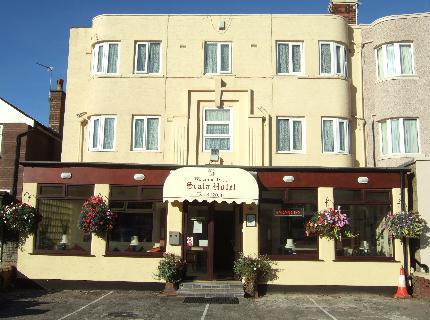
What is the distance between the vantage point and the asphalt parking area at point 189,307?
13602 millimetres

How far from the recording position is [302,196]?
18.3 metres

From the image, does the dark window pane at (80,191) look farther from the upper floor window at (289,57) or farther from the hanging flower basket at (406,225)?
the hanging flower basket at (406,225)

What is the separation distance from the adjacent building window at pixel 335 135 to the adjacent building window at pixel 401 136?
1724 mm

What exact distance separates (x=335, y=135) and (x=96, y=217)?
10482 millimetres

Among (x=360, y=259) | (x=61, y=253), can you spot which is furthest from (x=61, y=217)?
(x=360, y=259)

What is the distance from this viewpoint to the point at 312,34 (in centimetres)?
2109

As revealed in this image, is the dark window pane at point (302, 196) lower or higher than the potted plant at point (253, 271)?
higher

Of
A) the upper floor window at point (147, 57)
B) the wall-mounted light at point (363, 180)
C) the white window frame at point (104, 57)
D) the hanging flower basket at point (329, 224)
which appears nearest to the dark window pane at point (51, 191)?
the white window frame at point (104, 57)

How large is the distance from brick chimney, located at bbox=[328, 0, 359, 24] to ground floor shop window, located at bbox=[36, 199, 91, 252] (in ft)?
49.4

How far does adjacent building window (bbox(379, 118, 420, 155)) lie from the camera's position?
2016 cm

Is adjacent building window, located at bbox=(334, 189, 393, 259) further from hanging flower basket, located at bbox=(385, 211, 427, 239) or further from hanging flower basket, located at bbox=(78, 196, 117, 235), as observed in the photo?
hanging flower basket, located at bbox=(78, 196, 117, 235)

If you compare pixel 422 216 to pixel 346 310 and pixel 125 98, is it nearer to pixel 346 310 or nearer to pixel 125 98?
pixel 346 310

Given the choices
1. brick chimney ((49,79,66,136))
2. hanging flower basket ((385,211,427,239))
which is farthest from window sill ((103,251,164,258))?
brick chimney ((49,79,66,136))

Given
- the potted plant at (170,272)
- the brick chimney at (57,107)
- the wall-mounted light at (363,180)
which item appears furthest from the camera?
the brick chimney at (57,107)
